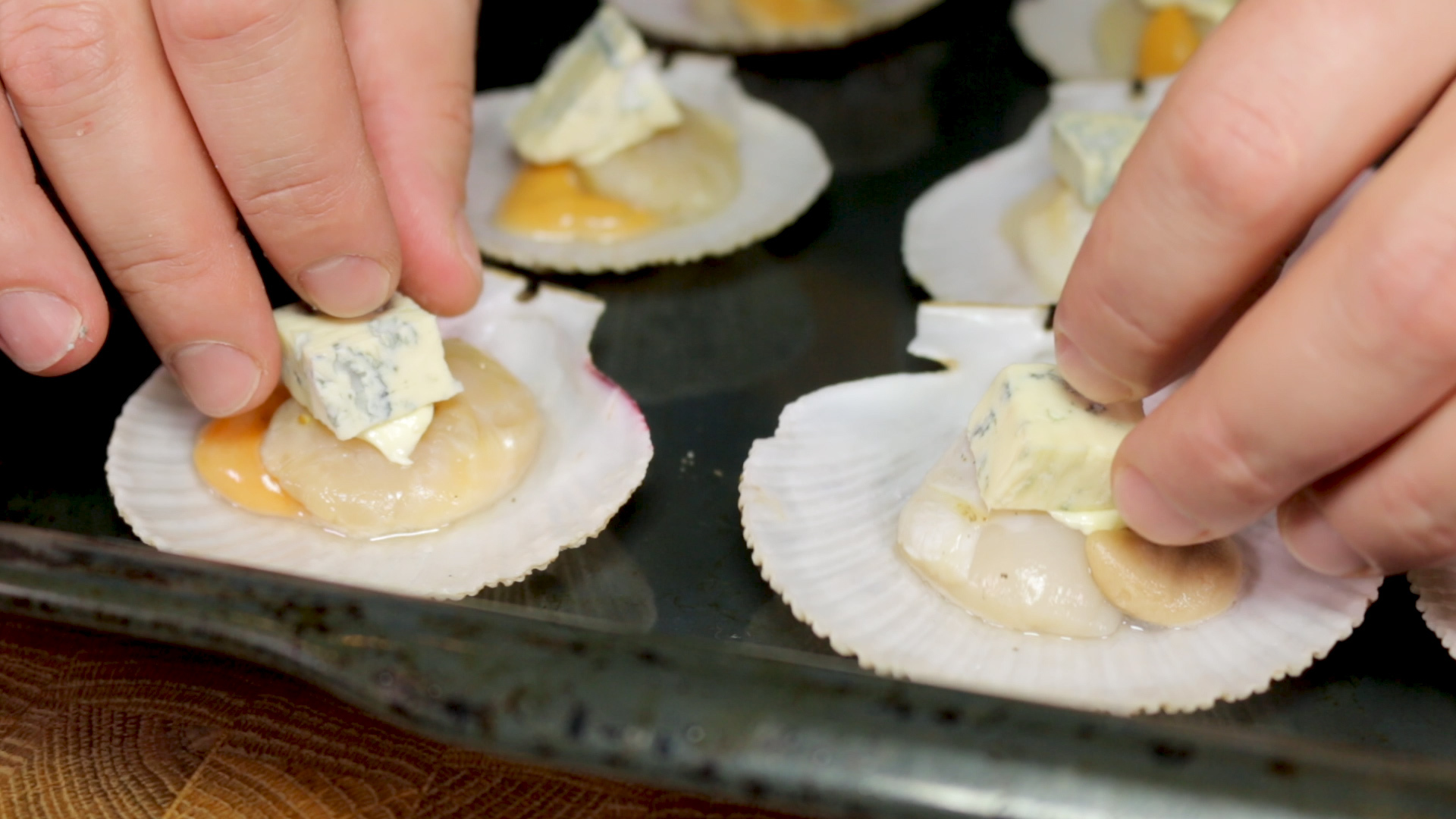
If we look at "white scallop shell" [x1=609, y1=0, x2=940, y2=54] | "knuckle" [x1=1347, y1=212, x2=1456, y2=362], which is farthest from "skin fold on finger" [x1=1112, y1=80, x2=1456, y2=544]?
"white scallop shell" [x1=609, y1=0, x2=940, y2=54]

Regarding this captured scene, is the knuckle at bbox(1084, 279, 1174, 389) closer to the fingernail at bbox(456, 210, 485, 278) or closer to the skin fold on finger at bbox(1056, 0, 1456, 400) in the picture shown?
the skin fold on finger at bbox(1056, 0, 1456, 400)

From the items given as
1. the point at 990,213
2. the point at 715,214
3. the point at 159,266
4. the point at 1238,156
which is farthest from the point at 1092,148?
the point at 159,266

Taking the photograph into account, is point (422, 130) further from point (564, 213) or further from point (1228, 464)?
point (1228, 464)

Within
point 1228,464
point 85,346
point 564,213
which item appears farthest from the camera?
point 564,213

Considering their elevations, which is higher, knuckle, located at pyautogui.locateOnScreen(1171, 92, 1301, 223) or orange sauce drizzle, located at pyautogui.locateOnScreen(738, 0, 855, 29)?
knuckle, located at pyautogui.locateOnScreen(1171, 92, 1301, 223)

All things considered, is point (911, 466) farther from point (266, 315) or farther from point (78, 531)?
point (78, 531)
